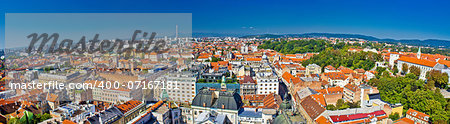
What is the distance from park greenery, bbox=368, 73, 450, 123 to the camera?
42.5 feet

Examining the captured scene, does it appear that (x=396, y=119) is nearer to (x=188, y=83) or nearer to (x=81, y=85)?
(x=188, y=83)

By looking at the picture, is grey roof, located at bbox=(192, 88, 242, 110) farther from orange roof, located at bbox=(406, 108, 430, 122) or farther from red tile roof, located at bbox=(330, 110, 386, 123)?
orange roof, located at bbox=(406, 108, 430, 122)

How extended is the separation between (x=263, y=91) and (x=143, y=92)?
850 centimetres

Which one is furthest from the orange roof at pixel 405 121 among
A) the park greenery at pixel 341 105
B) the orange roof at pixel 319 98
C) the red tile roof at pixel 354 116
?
the orange roof at pixel 319 98

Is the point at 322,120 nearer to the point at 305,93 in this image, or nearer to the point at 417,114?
the point at 305,93

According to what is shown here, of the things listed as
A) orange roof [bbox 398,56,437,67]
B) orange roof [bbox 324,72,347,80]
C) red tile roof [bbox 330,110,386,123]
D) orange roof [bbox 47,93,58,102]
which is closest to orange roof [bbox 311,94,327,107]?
red tile roof [bbox 330,110,386,123]

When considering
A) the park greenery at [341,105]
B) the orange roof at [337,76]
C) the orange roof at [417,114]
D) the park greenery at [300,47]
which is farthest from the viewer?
the park greenery at [300,47]

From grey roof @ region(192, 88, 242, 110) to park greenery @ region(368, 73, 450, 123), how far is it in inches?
407

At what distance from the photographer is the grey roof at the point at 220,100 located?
9.97 m

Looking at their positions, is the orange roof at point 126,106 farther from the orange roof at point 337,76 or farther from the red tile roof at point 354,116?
the orange roof at point 337,76

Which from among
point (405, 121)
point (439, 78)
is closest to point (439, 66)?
point (439, 78)

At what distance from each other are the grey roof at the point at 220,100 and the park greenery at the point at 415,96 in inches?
407

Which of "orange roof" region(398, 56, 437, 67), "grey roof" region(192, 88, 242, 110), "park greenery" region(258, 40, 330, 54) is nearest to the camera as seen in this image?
"grey roof" region(192, 88, 242, 110)

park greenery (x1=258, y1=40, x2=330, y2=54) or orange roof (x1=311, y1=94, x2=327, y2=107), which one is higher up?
park greenery (x1=258, y1=40, x2=330, y2=54)
